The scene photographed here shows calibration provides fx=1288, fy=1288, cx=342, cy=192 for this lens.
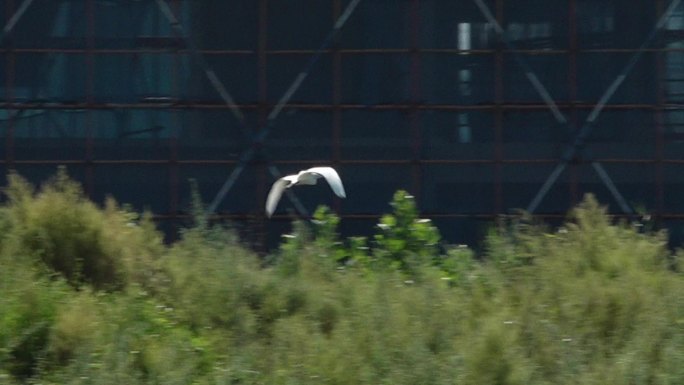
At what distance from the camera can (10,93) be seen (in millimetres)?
13234

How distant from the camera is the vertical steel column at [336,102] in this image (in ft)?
43.3

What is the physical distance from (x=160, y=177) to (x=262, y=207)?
111 cm

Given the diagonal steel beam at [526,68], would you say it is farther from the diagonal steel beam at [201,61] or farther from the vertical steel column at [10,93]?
the vertical steel column at [10,93]

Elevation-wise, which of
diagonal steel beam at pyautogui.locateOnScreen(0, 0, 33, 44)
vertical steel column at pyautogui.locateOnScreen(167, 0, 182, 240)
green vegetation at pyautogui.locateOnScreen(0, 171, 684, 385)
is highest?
diagonal steel beam at pyautogui.locateOnScreen(0, 0, 33, 44)

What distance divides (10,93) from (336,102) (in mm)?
3351

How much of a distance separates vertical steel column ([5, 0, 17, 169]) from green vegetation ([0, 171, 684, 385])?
2849 mm

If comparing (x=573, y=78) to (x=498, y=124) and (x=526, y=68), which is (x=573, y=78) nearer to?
(x=526, y=68)

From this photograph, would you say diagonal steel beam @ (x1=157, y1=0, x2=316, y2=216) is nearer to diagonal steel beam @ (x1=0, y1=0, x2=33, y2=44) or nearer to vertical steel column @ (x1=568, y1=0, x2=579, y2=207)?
diagonal steel beam @ (x1=0, y1=0, x2=33, y2=44)

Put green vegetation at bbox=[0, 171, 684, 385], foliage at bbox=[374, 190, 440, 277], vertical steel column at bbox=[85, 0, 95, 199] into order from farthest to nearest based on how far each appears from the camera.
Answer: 1. vertical steel column at bbox=[85, 0, 95, 199]
2. foliage at bbox=[374, 190, 440, 277]
3. green vegetation at bbox=[0, 171, 684, 385]

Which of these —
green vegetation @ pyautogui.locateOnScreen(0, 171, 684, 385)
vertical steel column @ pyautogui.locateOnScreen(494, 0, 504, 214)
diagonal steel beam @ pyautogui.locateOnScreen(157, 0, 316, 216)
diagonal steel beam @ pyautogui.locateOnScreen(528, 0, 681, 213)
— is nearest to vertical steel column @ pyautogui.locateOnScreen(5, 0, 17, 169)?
diagonal steel beam @ pyautogui.locateOnScreen(157, 0, 316, 216)

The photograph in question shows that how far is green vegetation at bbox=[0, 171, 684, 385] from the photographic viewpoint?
7051 millimetres

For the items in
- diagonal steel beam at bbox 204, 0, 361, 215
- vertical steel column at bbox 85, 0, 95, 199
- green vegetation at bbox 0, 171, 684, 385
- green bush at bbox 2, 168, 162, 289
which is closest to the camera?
green vegetation at bbox 0, 171, 684, 385

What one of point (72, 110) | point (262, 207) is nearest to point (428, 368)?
point (262, 207)

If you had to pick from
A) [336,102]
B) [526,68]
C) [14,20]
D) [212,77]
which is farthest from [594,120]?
[14,20]
